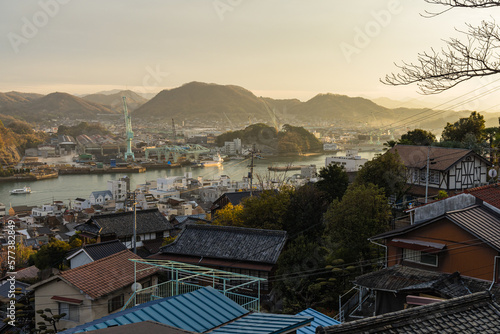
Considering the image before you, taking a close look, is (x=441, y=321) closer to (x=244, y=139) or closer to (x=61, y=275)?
(x=61, y=275)

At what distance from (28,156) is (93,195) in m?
13.6

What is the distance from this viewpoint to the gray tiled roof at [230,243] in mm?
3320

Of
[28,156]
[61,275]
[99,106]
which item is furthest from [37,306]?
[99,106]

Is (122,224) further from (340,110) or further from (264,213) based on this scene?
(340,110)

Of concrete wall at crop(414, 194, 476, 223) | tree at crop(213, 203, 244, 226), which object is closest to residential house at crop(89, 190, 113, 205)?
tree at crop(213, 203, 244, 226)

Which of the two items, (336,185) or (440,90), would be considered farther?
(336,185)

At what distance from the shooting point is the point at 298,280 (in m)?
2.81

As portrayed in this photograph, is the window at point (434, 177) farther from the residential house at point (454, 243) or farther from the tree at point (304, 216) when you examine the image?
the residential house at point (454, 243)

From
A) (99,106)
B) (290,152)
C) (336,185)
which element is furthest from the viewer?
(99,106)

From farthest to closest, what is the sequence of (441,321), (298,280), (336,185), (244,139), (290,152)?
1. (244,139)
2. (290,152)
3. (336,185)
4. (298,280)
5. (441,321)

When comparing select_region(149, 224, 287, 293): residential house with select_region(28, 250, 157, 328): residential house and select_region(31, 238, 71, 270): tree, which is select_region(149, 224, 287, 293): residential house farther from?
select_region(31, 238, 71, 270): tree

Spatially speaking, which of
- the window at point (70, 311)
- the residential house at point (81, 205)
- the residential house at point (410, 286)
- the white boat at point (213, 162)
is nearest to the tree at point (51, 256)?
the window at point (70, 311)

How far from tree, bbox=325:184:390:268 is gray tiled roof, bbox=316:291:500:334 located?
2158 millimetres

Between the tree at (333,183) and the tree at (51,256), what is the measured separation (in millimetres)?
2757
